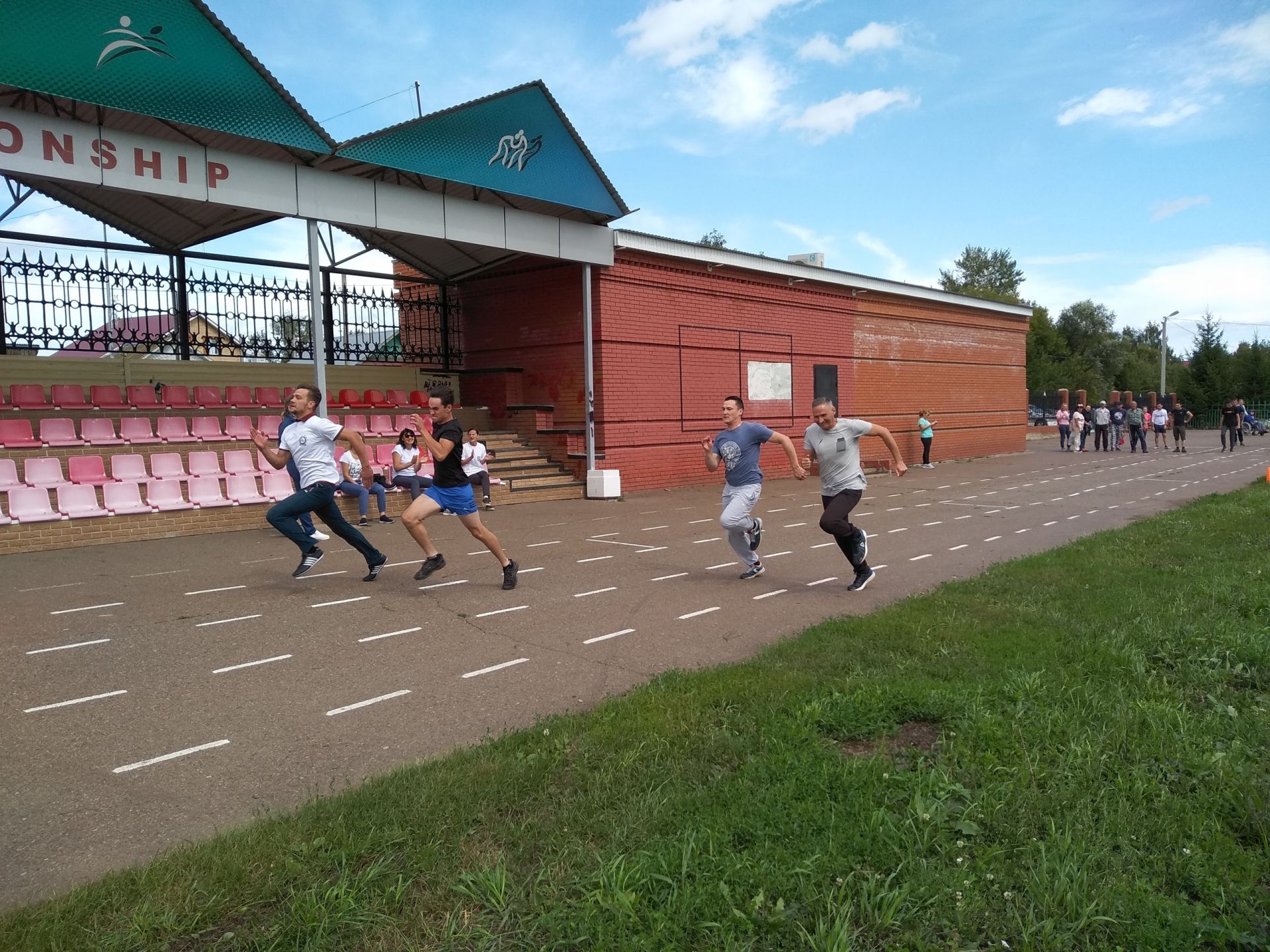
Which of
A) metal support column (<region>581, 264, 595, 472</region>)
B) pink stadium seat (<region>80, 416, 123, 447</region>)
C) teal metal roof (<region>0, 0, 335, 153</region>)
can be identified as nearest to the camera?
teal metal roof (<region>0, 0, 335, 153</region>)

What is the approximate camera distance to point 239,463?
13.6 m

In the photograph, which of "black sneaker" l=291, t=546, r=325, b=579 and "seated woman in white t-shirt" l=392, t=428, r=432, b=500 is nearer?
"black sneaker" l=291, t=546, r=325, b=579

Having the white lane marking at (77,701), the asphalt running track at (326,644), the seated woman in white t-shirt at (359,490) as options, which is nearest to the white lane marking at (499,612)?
the asphalt running track at (326,644)

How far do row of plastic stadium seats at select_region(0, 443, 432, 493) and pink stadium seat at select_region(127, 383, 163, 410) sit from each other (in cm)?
166

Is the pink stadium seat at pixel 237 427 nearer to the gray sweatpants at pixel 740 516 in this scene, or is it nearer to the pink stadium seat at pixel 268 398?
the pink stadium seat at pixel 268 398

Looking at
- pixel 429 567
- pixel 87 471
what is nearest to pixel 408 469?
pixel 87 471

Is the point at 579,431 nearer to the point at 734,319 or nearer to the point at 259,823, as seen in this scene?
the point at 734,319

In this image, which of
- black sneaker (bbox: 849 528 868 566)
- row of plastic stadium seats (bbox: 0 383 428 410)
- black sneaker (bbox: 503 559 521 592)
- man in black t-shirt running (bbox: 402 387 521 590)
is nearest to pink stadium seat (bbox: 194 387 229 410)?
row of plastic stadium seats (bbox: 0 383 428 410)

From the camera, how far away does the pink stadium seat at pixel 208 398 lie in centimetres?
1523

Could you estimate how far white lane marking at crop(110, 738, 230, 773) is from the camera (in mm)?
4230

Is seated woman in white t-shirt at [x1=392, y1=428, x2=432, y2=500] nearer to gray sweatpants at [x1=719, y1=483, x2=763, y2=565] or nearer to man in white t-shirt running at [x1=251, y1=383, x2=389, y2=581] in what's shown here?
man in white t-shirt running at [x1=251, y1=383, x2=389, y2=581]

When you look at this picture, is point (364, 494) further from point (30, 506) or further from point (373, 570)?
point (373, 570)

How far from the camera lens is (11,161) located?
10172mm

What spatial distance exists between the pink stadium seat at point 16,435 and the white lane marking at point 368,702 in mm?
9938
